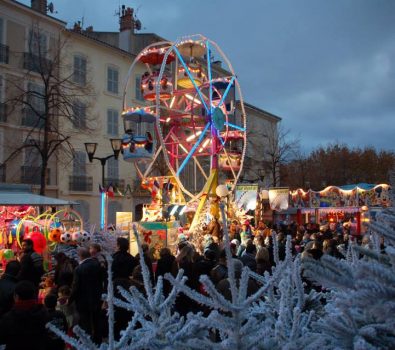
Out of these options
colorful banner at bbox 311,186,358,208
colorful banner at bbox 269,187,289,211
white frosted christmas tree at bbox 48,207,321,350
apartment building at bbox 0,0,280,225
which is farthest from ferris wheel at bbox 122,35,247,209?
white frosted christmas tree at bbox 48,207,321,350

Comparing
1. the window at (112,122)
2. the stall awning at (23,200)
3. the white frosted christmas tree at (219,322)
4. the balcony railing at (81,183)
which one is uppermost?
the window at (112,122)

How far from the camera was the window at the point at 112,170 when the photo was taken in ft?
99.3

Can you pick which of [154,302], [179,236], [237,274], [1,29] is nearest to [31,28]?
[1,29]

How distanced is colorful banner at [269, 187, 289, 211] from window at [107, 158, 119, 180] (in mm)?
12137

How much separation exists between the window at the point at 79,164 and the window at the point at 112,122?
9.36 ft

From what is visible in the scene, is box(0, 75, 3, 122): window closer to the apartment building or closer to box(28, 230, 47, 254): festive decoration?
the apartment building

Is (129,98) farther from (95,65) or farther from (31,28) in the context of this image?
(31,28)

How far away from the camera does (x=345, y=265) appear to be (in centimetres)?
135

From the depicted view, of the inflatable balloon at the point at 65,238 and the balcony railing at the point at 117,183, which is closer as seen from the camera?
the inflatable balloon at the point at 65,238

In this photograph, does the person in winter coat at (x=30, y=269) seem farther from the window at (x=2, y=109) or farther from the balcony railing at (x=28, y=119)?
the balcony railing at (x=28, y=119)

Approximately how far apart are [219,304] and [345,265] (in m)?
0.52

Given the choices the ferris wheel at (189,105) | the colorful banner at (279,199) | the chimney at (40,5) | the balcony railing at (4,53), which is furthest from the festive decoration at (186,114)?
the chimney at (40,5)

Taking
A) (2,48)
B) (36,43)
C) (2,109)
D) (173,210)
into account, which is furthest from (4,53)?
(173,210)

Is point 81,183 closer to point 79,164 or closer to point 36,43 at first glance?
point 79,164
